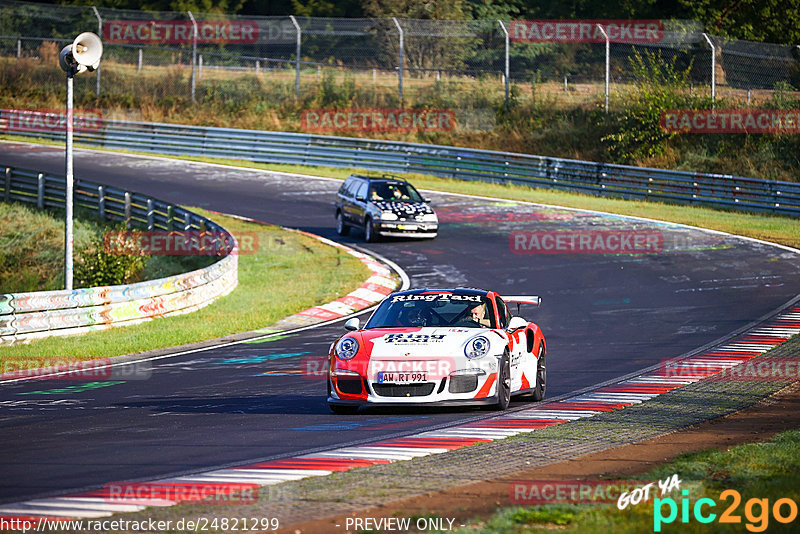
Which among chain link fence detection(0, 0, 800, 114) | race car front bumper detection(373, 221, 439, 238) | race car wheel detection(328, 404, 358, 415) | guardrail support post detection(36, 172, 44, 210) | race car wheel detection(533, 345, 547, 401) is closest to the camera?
race car wheel detection(328, 404, 358, 415)

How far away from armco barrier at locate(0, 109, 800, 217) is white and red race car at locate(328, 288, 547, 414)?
23.2 metres

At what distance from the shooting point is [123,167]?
4100cm

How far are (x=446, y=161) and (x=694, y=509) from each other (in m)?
34.0

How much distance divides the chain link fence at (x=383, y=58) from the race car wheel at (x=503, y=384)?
28.6 metres

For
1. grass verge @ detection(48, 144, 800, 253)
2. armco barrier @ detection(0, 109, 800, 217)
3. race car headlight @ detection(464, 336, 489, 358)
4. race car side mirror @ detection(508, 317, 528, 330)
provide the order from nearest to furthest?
race car headlight @ detection(464, 336, 489, 358) → race car side mirror @ detection(508, 317, 528, 330) → grass verge @ detection(48, 144, 800, 253) → armco barrier @ detection(0, 109, 800, 217)

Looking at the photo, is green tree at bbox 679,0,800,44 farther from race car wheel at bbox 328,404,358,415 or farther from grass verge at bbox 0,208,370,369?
race car wheel at bbox 328,404,358,415

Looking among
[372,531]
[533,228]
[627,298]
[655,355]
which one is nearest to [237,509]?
[372,531]

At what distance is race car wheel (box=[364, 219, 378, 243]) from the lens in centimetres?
2867

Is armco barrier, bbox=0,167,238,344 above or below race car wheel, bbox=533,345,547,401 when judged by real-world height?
below

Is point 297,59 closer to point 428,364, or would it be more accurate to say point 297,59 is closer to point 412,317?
point 412,317

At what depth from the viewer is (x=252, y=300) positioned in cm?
2228

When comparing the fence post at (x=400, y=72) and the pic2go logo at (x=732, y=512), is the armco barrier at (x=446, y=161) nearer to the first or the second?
the fence post at (x=400, y=72)

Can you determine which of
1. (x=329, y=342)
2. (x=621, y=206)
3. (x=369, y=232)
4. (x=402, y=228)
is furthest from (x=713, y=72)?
(x=329, y=342)

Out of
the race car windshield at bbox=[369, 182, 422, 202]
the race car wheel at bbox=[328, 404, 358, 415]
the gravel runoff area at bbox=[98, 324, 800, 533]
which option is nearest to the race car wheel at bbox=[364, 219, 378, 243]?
the race car windshield at bbox=[369, 182, 422, 202]
